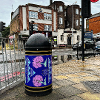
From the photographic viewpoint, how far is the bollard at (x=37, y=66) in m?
2.90

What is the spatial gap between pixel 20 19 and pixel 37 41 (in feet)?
94.3

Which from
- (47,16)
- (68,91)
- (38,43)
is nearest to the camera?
(38,43)

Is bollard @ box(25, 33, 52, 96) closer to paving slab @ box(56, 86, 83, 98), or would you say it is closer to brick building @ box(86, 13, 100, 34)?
paving slab @ box(56, 86, 83, 98)

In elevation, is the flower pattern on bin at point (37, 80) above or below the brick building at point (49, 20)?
below

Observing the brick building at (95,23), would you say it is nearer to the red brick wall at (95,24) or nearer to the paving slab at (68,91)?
the red brick wall at (95,24)

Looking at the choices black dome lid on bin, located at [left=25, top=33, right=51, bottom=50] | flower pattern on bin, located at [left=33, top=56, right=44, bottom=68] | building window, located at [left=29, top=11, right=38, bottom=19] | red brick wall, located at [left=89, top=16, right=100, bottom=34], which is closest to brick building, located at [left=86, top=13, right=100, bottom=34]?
red brick wall, located at [left=89, top=16, right=100, bottom=34]

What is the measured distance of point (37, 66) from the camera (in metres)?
2.89

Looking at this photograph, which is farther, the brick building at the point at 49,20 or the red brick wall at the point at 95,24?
the red brick wall at the point at 95,24

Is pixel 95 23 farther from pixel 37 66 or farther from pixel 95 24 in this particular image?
pixel 37 66

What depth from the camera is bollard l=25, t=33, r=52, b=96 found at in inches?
114

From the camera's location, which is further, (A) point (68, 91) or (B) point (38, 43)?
(A) point (68, 91)

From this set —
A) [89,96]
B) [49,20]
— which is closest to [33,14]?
[49,20]

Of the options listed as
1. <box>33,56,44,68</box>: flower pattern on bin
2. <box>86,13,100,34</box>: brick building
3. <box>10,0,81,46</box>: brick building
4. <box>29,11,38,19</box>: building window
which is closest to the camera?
<box>33,56,44,68</box>: flower pattern on bin

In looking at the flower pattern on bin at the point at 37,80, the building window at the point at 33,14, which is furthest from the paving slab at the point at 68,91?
the building window at the point at 33,14
